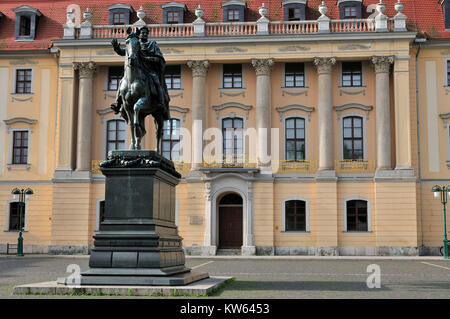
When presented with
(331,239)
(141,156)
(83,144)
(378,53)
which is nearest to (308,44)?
(378,53)

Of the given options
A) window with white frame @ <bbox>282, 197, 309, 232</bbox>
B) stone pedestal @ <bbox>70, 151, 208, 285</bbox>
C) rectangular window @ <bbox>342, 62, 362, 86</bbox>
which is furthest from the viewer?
rectangular window @ <bbox>342, 62, 362, 86</bbox>

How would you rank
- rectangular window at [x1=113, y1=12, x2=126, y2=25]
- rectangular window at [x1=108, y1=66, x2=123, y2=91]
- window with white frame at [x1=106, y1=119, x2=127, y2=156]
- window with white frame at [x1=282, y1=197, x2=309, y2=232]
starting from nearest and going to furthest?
window with white frame at [x1=282, y1=197, x2=309, y2=232], window with white frame at [x1=106, y1=119, x2=127, y2=156], rectangular window at [x1=108, y1=66, x2=123, y2=91], rectangular window at [x1=113, y1=12, x2=126, y2=25]

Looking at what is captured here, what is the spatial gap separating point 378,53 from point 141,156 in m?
24.4

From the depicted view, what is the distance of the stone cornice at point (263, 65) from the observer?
115 feet

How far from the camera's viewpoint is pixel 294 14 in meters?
36.9

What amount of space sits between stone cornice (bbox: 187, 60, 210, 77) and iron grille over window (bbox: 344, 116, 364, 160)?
833cm

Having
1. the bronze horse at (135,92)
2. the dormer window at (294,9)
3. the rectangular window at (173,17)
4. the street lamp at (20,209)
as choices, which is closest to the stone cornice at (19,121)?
the street lamp at (20,209)

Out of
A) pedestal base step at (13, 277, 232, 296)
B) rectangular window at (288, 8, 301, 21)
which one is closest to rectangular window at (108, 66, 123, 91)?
rectangular window at (288, 8, 301, 21)

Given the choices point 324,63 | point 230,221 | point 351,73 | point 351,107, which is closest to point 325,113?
point 351,107

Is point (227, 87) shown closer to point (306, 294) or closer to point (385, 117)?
point (385, 117)

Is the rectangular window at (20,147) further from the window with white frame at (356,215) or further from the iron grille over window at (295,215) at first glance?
the window with white frame at (356,215)

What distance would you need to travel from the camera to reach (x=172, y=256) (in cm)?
1348

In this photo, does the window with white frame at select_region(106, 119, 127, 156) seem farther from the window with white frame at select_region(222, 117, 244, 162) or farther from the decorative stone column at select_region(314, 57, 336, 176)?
the decorative stone column at select_region(314, 57, 336, 176)

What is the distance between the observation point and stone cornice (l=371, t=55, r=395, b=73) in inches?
1355
